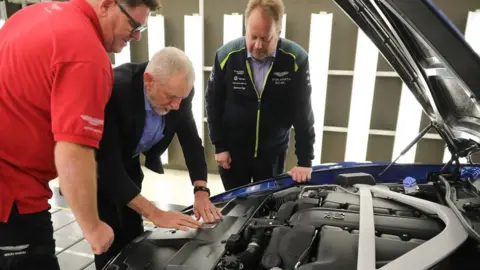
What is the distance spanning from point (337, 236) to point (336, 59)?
338 centimetres

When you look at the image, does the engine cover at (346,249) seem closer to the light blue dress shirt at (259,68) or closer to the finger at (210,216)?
the finger at (210,216)

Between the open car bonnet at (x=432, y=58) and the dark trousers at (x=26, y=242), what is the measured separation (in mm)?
1466

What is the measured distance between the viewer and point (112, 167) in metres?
1.46


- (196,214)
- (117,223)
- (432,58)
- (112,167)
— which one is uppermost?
(432,58)

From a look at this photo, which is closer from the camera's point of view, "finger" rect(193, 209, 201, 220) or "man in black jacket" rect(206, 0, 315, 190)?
"finger" rect(193, 209, 201, 220)

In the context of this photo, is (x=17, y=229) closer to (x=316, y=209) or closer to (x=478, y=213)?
(x=316, y=209)

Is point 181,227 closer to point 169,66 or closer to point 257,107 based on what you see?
point 169,66

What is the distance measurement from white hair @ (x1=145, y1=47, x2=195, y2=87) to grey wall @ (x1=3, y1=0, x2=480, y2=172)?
122 inches

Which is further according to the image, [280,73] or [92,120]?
[280,73]

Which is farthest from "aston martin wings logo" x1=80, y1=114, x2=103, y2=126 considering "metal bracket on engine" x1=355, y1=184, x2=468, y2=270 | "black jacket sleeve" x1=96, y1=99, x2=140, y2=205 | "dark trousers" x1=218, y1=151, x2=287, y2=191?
"dark trousers" x1=218, y1=151, x2=287, y2=191

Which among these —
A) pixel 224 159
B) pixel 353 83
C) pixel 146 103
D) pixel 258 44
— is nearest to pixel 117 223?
pixel 146 103

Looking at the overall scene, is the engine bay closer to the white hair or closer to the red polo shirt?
Result: the red polo shirt

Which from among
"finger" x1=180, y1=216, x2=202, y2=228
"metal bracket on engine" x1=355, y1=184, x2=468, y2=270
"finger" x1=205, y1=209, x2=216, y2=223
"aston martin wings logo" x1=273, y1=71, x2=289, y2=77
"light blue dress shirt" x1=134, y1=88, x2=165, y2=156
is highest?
"aston martin wings logo" x1=273, y1=71, x2=289, y2=77

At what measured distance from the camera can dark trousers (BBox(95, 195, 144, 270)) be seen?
5.77 feet
